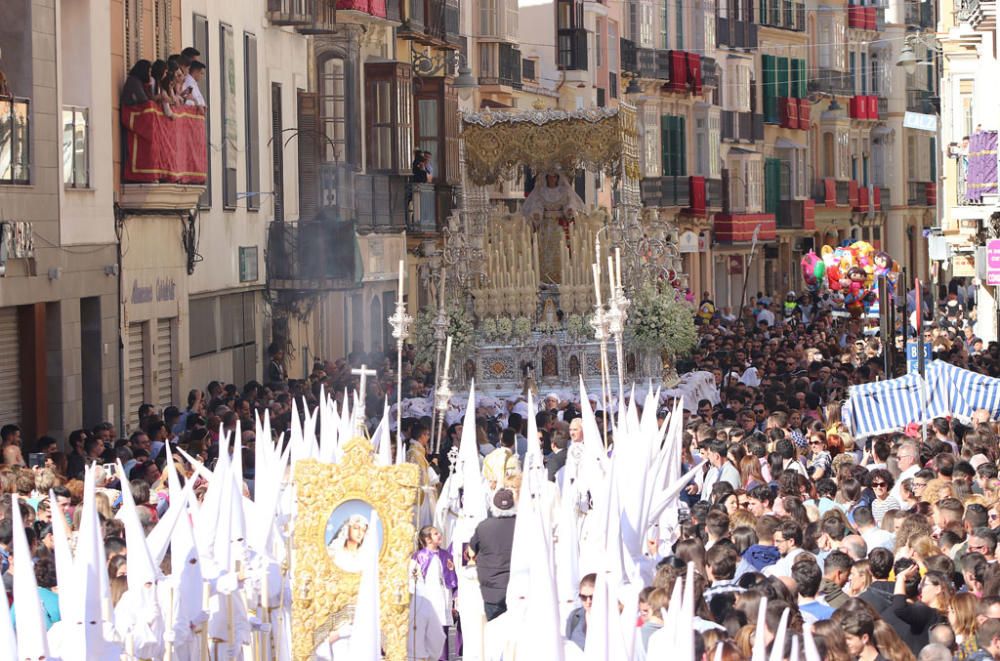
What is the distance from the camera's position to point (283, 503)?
13812mm

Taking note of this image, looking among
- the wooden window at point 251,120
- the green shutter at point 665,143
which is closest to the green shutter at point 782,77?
the green shutter at point 665,143

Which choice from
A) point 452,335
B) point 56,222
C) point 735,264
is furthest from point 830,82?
point 56,222

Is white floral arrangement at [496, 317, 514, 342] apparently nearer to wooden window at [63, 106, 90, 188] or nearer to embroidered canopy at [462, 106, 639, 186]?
embroidered canopy at [462, 106, 639, 186]

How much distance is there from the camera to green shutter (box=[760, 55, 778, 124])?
68312mm

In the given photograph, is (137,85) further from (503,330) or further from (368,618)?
(368,618)

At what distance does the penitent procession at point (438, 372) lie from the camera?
11094mm

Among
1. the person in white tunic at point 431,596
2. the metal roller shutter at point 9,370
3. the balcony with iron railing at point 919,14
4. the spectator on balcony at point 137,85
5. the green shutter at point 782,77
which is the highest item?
the balcony with iron railing at point 919,14

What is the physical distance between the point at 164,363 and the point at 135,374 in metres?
1.17

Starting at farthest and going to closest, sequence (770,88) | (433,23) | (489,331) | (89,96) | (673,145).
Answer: (770,88) → (673,145) → (433,23) → (489,331) → (89,96)

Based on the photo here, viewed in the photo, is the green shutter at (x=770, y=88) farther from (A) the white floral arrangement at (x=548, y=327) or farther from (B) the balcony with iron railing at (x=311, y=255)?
(A) the white floral arrangement at (x=548, y=327)

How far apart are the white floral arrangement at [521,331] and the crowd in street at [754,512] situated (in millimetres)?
2798

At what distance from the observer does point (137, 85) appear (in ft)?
83.8

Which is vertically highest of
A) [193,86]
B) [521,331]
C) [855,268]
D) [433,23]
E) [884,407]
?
[433,23]

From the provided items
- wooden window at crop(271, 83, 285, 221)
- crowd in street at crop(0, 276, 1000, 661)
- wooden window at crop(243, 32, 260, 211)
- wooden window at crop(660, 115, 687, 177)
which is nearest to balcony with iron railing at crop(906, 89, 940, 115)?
wooden window at crop(660, 115, 687, 177)
